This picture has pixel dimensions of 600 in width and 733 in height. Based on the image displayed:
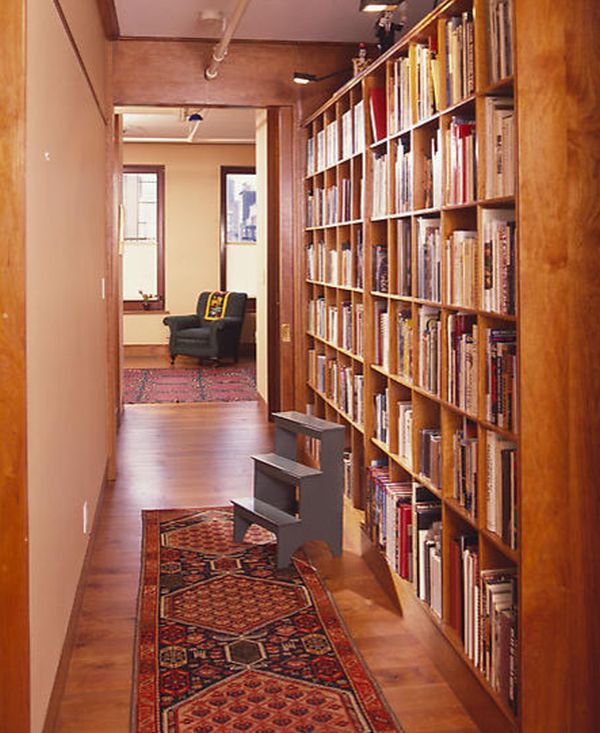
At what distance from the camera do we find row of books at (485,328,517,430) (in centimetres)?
Result: 262

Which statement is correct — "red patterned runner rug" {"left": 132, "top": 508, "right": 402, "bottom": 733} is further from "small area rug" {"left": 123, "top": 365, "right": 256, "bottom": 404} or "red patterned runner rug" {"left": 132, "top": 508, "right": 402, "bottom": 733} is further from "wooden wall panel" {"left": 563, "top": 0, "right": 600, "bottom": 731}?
"small area rug" {"left": 123, "top": 365, "right": 256, "bottom": 404}

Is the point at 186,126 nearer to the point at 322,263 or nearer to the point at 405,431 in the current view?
the point at 322,263

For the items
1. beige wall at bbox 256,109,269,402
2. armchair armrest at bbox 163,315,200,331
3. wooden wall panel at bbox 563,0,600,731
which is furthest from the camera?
armchair armrest at bbox 163,315,200,331

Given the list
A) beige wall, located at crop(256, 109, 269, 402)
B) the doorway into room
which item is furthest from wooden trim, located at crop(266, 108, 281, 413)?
the doorway into room

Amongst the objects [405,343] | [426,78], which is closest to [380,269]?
[405,343]

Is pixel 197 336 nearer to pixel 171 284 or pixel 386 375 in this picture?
pixel 171 284

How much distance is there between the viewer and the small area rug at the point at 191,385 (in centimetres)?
956

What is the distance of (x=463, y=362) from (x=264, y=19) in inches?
153

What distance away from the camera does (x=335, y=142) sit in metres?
5.55

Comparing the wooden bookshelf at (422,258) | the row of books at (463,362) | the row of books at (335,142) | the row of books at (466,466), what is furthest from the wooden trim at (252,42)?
the row of books at (466,466)

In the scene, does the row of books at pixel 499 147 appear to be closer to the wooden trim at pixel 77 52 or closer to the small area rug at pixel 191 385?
the wooden trim at pixel 77 52

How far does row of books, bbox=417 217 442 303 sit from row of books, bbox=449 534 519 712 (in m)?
0.87

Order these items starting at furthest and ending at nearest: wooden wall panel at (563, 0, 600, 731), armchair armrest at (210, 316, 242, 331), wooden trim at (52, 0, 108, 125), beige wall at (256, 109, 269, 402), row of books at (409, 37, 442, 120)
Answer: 1. armchair armrest at (210, 316, 242, 331)
2. beige wall at (256, 109, 269, 402)
3. row of books at (409, 37, 442, 120)
4. wooden trim at (52, 0, 108, 125)
5. wooden wall panel at (563, 0, 600, 731)

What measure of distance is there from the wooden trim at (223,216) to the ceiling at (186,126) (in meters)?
0.40
